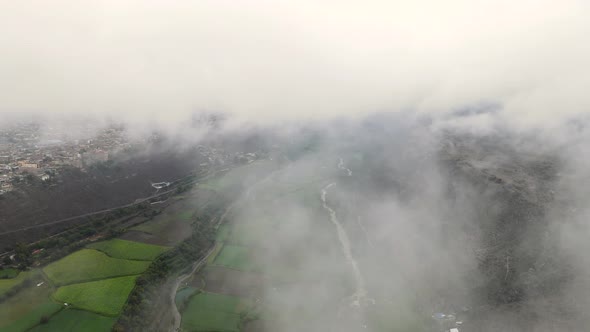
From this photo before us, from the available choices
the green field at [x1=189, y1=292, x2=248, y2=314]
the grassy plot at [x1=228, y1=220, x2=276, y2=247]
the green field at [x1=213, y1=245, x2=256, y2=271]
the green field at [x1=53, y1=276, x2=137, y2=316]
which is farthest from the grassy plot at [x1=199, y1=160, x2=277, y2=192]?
the green field at [x1=53, y1=276, x2=137, y2=316]

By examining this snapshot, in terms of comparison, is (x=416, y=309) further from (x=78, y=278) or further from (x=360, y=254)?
(x=78, y=278)

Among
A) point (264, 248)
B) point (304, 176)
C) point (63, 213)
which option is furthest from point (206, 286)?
point (304, 176)

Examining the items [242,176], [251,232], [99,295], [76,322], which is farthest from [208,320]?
[242,176]

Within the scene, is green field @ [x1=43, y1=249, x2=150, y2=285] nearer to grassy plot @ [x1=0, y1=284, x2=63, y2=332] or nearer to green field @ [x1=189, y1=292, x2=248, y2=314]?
grassy plot @ [x1=0, y1=284, x2=63, y2=332]

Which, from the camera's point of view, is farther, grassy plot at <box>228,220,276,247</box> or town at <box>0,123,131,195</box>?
town at <box>0,123,131,195</box>

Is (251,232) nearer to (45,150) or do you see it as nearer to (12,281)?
(12,281)

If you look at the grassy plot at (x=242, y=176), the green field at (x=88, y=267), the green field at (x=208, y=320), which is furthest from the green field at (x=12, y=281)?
the grassy plot at (x=242, y=176)
